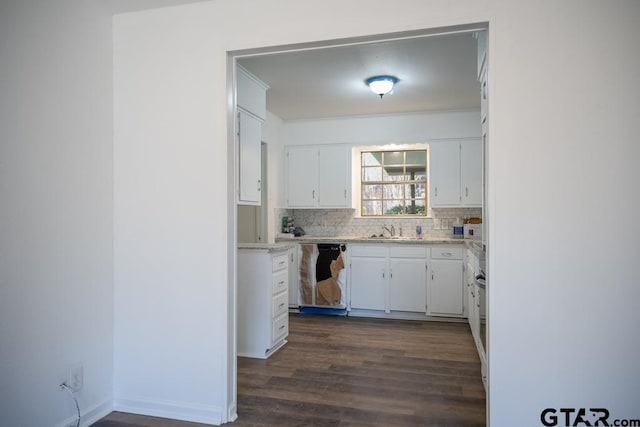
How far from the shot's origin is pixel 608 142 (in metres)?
2.05

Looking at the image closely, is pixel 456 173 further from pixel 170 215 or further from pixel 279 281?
pixel 170 215

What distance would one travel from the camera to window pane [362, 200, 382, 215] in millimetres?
6070

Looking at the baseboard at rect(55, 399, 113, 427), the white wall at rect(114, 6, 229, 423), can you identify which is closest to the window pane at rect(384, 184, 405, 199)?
the white wall at rect(114, 6, 229, 423)

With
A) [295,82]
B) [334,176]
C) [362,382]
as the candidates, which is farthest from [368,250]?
[362,382]

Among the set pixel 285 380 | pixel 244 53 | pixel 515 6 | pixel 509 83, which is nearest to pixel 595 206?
pixel 509 83

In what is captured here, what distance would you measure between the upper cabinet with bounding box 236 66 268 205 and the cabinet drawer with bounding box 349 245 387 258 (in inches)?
70.2

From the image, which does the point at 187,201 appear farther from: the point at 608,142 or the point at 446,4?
the point at 608,142

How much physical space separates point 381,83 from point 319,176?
1964mm

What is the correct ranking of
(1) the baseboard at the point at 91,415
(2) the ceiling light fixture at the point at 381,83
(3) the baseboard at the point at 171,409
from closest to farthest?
(1) the baseboard at the point at 91,415, (3) the baseboard at the point at 171,409, (2) the ceiling light fixture at the point at 381,83

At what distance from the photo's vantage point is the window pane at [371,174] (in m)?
6.09

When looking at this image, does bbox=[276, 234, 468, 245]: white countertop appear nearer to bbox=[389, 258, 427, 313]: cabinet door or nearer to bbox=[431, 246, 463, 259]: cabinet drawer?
bbox=[431, 246, 463, 259]: cabinet drawer

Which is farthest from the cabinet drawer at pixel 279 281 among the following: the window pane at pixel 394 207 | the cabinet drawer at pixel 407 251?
the window pane at pixel 394 207

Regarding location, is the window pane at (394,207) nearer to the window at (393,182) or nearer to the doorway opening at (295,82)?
the window at (393,182)

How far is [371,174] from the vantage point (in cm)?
612
